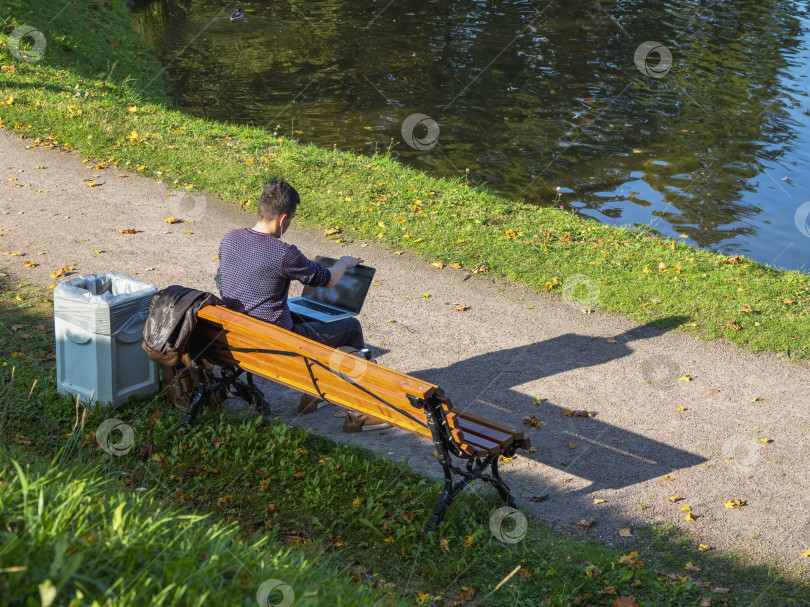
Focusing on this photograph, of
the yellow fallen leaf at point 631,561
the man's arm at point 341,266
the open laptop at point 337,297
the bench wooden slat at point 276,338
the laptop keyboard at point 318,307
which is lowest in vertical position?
the yellow fallen leaf at point 631,561

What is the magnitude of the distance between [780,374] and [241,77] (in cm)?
1556

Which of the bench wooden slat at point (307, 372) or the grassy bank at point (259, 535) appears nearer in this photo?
the grassy bank at point (259, 535)

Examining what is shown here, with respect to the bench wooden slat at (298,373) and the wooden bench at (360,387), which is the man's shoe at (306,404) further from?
the bench wooden slat at (298,373)

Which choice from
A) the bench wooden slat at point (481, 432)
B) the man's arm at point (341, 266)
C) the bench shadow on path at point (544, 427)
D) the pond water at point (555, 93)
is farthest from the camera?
the pond water at point (555, 93)

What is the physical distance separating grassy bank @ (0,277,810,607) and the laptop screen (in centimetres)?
111

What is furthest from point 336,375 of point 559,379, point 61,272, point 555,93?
point 555,93

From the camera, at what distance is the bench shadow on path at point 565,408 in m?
5.65

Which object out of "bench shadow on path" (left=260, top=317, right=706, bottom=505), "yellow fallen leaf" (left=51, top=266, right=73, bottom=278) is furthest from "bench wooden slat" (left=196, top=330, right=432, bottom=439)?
"yellow fallen leaf" (left=51, top=266, right=73, bottom=278)

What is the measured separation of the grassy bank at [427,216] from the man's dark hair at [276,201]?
3.89 m

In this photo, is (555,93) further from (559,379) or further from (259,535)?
(259,535)

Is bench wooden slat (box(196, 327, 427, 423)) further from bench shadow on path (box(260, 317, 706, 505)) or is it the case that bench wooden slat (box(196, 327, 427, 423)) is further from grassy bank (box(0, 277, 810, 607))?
bench shadow on path (box(260, 317, 706, 505))

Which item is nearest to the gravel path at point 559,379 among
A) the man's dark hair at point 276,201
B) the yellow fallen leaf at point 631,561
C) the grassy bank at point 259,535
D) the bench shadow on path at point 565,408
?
the bench shadow on path at point 565,408

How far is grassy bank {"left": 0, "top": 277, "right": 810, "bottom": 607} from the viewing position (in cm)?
296

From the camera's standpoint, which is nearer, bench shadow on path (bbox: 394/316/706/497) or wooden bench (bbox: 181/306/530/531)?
wooden bench (bbox: 181/306/530/531)
